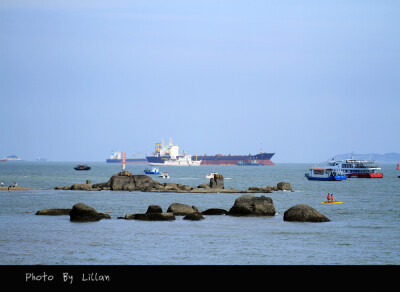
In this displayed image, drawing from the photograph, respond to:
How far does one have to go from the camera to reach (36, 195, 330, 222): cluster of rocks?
46.4 m

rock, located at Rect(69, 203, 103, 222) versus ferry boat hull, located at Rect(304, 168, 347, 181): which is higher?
ferry boat hull, located at Rect(304, 168, 347, 181)

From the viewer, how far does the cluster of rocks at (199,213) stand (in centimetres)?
4644

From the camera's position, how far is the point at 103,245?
34.8 meters

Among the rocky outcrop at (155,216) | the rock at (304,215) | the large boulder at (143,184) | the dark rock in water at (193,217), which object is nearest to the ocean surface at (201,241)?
the dark rock in water at (193,217)

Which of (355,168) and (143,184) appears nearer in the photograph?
(143,184)

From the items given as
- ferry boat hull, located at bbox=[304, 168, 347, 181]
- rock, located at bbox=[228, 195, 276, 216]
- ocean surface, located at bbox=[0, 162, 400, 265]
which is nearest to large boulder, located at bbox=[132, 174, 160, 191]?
ocean surface, located at bbox=[0, 162, 400, 265]

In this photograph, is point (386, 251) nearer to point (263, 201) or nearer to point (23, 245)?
point (263, 201)

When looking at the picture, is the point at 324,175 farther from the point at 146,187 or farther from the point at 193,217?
the point at 193,217

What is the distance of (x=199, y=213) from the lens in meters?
49.4

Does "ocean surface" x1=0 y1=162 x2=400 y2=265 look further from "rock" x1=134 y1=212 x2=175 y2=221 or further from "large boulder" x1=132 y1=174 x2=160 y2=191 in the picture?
"large boulder" x1=132 y1=174 x2=160 y2=191

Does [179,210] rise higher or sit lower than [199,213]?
higher

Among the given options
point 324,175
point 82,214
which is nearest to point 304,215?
point 82,214

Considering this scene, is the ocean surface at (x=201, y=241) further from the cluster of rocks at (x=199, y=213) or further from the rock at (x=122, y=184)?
the rock at (x=122, y=184)
